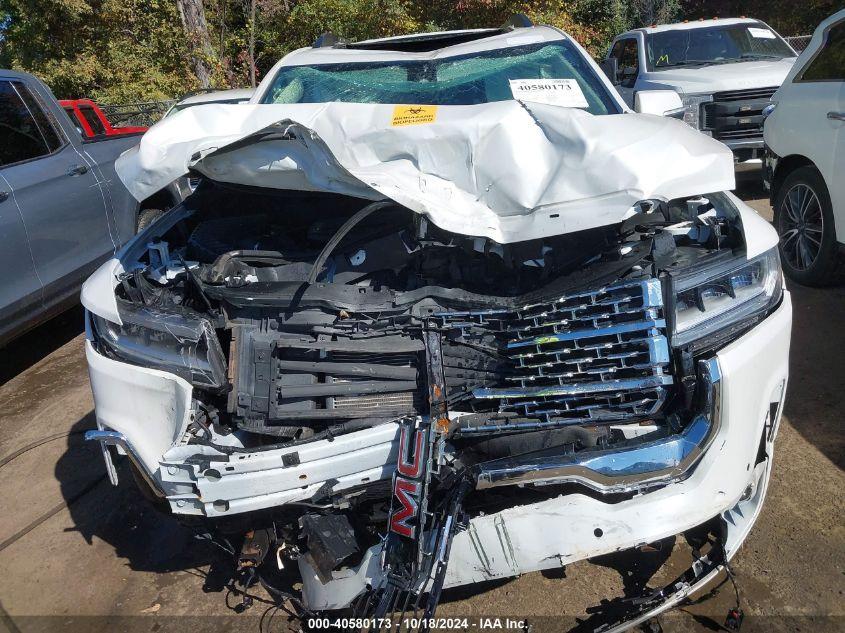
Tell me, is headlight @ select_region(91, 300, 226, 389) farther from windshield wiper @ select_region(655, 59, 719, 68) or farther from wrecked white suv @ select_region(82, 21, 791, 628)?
windshield wiper @ select_region(655, 59, 719, 68)

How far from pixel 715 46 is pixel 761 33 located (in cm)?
54

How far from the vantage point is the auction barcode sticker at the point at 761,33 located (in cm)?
824

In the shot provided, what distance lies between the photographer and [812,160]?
461 cm

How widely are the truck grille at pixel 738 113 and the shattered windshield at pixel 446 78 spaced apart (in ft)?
13.1

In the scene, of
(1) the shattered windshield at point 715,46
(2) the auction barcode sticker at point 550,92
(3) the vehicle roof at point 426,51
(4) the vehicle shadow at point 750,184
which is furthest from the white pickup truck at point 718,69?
(2) the auction barcode sticker at point 550,92

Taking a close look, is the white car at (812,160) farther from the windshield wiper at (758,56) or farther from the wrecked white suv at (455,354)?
the windshield wiper at (758,56)

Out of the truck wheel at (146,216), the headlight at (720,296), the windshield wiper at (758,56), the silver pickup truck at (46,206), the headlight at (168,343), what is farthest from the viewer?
the windshield wiper at (758,56)

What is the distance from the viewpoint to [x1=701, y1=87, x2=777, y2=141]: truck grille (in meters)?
7.13

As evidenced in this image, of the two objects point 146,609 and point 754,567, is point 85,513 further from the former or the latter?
point 754,567

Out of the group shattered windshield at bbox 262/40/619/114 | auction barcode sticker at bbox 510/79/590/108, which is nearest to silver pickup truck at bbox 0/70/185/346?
shattered windshield at bbox 262/40/619/114

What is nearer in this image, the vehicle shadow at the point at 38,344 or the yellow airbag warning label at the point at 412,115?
the yellow airbag warning label at the point at 412,115

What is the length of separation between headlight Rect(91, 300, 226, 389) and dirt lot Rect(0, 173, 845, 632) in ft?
3.17

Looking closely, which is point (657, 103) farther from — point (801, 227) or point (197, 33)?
point (197, 33)

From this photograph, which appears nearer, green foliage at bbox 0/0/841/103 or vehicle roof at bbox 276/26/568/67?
vehicle roof at bbox 276/26/568/67
